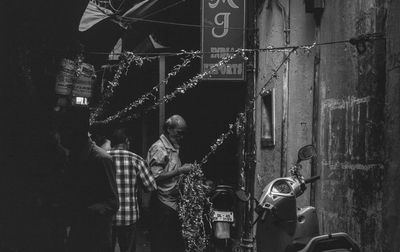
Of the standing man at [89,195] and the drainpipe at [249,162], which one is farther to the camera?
the drainpipe at [249,162]

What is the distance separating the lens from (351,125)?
6336mm

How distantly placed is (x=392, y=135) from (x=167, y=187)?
14.2ft

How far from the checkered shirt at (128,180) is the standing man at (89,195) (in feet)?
7.42

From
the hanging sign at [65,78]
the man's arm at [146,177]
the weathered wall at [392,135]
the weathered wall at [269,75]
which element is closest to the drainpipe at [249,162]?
the weathered wall at [269,75]

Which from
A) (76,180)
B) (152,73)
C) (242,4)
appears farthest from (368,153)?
(152,73)

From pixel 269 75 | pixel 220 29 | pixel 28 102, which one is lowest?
pixel 28 102

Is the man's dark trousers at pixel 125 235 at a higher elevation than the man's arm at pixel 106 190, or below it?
below

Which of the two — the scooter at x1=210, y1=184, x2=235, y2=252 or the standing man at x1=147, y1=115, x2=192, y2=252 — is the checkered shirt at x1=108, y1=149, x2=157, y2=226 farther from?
the scooter at x1=210, y1=184, x2=235, y2=252

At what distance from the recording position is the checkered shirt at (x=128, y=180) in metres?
8.79

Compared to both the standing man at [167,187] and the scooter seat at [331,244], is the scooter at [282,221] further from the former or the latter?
the standing man at [167,187]

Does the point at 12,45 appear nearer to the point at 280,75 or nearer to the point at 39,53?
the point at 39,53

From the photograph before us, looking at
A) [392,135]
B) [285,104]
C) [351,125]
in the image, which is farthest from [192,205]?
[392,135]

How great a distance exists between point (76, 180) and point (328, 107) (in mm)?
2956

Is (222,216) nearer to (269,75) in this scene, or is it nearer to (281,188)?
(269,75)
